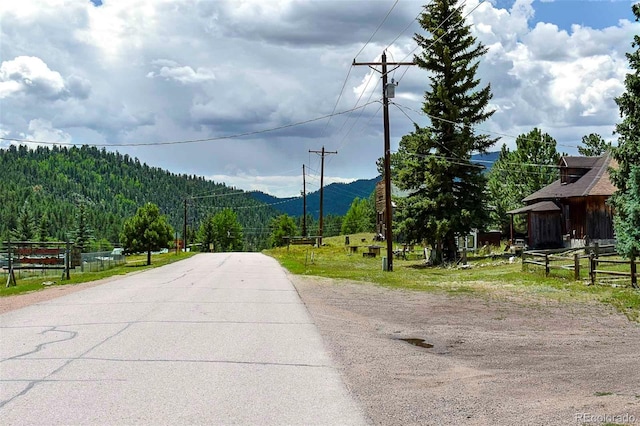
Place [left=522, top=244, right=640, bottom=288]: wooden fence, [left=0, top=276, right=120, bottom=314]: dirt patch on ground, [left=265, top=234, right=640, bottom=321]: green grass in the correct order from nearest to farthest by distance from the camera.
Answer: [left=0, top=276, right=120, bottom=314]: dirt patch on ground
[left=265, top=234, right=640, bottom=321]: green grass
[left=522, top=244, right=640, bottom=288]: wooden fence

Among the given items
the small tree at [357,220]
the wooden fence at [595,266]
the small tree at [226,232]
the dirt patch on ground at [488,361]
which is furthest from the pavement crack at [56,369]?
the small tree at [226,232]

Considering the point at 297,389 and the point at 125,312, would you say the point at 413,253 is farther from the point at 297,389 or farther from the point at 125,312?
the point at 297,389

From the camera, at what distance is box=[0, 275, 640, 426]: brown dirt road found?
7211 millimetres

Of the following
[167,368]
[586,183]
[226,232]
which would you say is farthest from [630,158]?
[226,232]

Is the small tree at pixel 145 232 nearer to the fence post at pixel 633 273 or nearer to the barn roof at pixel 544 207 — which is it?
the barn roof at pixel 544 207

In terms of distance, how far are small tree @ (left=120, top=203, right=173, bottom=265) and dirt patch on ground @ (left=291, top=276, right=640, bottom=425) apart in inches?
1728

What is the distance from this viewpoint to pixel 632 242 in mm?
19766

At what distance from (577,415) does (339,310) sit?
1043cm

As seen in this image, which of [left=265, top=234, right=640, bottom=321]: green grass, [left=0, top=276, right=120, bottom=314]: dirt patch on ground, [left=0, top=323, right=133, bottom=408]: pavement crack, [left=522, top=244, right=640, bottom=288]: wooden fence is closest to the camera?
[left=0, top=323, right=133, bottom=408]: pavement crack

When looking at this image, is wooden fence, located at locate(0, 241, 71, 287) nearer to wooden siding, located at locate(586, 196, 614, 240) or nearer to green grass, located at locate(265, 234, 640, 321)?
green grass, located at locate(265, 234, 640, 321)

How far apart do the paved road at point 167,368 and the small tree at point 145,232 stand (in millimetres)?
43563

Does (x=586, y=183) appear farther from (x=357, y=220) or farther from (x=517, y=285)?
(x=357, y=220)

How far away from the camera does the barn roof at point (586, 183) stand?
39.8 metres

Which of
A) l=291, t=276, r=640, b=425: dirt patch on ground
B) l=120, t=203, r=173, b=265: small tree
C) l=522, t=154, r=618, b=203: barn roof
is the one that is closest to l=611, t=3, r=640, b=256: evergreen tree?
l=291, t=276, r=640, b=425: dirt patch on ground
